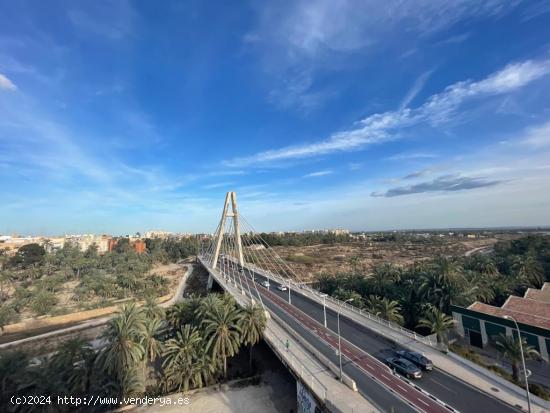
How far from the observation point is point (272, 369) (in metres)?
33.3

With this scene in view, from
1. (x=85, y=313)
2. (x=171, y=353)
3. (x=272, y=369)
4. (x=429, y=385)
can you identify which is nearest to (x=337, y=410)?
(x=429, y=385)

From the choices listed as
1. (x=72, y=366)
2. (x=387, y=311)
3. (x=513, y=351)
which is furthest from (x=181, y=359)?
(x=513, y=351)

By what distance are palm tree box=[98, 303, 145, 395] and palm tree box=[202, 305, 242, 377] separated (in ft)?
21.3

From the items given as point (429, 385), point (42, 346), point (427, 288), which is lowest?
point (42, 346)

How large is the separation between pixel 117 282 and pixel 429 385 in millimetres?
84161

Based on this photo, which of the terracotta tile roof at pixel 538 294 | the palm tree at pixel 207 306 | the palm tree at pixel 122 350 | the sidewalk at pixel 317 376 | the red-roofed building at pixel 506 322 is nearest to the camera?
the sidewalk at pixel 317 376

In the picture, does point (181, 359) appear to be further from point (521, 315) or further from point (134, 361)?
point (521, 315)

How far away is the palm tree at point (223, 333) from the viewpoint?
2978cm

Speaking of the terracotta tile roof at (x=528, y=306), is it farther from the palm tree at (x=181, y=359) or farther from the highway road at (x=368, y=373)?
the palm tree at (x=181, y=359)

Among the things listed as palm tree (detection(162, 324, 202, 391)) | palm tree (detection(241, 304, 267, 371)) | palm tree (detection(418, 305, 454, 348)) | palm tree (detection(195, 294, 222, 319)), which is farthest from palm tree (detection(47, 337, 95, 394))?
palm tree (detection(418, 305, 454, 348))

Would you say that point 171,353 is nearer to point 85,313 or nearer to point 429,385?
point 429,385

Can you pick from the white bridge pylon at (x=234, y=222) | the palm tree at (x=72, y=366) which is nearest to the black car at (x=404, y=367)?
the palm tree at (x=72, y=366)

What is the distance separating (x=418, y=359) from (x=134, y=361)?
2543 centimetres

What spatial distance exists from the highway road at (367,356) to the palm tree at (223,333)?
720 centimetres
